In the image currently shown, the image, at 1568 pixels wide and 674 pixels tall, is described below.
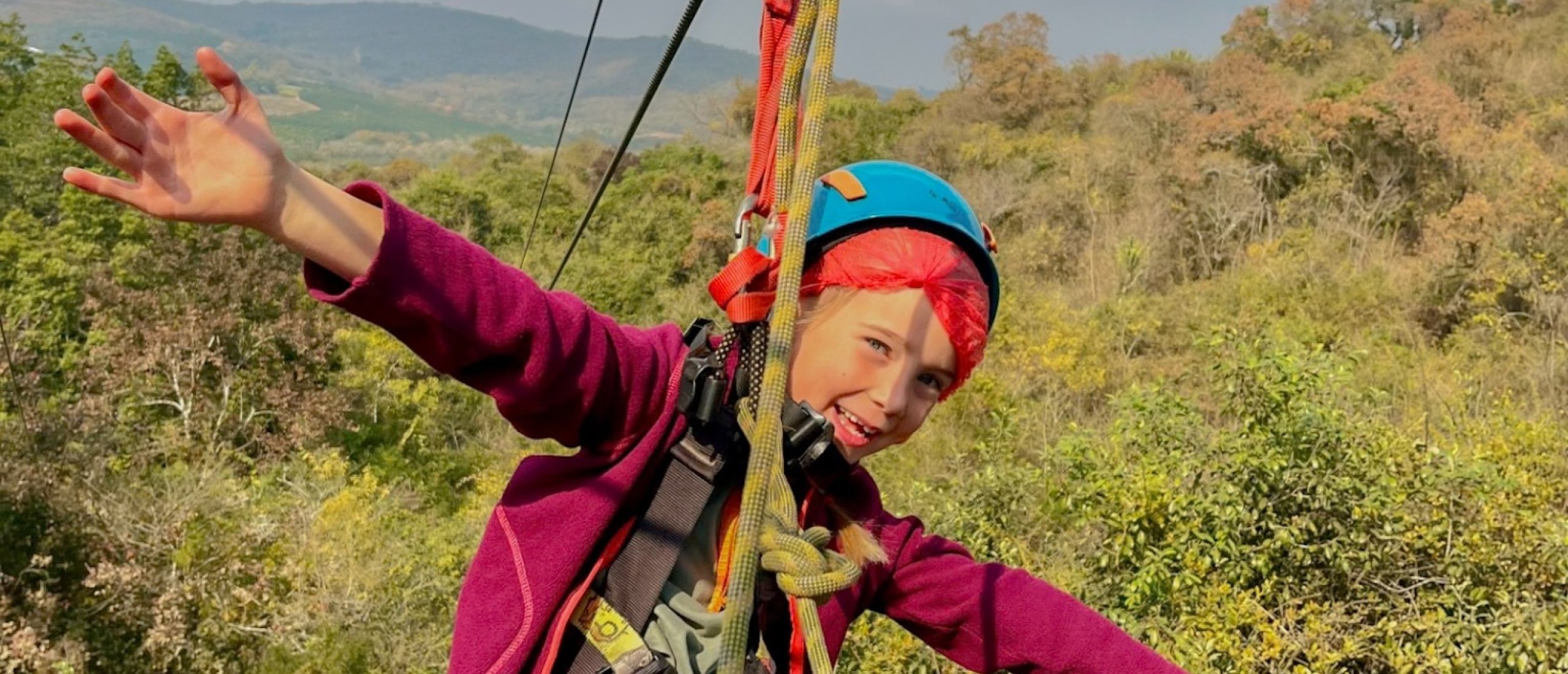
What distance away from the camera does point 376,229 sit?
872 millimetres

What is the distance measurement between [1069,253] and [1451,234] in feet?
16.7

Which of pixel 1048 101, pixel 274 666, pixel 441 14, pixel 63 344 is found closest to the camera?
pixel 274 666

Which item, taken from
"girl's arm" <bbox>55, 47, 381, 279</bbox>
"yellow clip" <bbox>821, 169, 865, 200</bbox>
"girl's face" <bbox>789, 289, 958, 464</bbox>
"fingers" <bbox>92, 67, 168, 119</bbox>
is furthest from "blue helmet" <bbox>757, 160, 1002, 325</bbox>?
"fingers" <bbox>92, 67, 168, 119</bbox>

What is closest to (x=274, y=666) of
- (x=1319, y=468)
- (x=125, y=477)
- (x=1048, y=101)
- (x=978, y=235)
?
(x=125, y=477)

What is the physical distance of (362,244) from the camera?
0.86m

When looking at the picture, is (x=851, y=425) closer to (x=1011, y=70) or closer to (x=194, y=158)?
(x=194, y=158)

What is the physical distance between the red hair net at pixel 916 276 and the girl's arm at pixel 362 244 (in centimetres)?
36

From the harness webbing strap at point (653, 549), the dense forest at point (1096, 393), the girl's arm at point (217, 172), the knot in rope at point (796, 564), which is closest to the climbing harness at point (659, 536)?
the harness webbing strap at point (653, 549)

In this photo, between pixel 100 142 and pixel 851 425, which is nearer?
pixel 100 142

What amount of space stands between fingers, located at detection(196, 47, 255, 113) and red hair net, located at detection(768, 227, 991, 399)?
2.23ft

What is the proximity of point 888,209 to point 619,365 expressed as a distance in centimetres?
46

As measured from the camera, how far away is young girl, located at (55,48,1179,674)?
32.4 inches

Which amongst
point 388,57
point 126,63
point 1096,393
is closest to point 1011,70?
point 1096,393

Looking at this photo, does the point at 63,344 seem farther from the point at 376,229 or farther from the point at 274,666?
the point at 376,229
